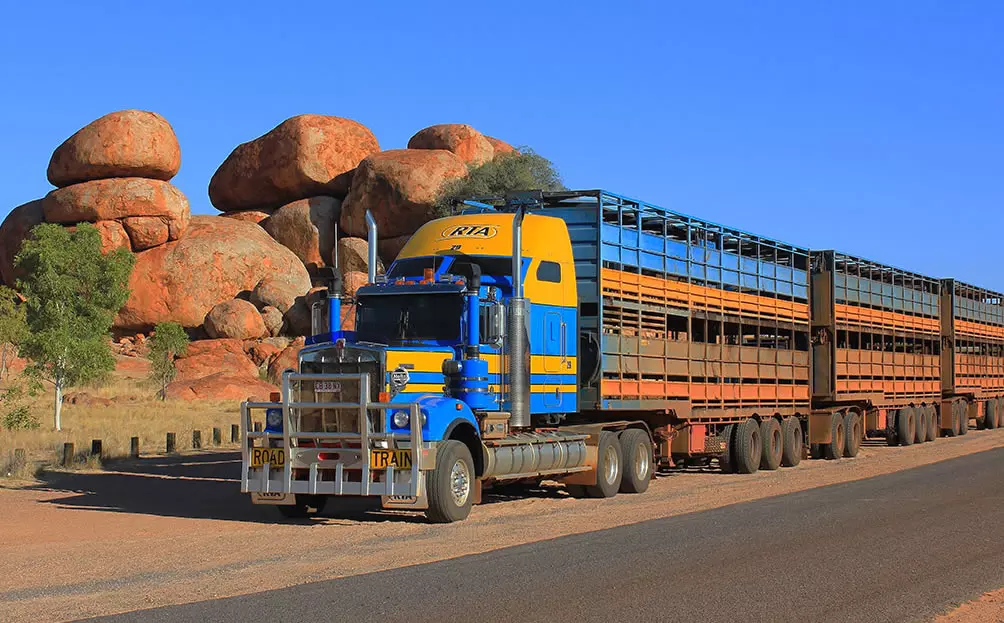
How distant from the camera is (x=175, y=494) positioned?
20.4m

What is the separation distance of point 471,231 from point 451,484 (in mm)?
4552

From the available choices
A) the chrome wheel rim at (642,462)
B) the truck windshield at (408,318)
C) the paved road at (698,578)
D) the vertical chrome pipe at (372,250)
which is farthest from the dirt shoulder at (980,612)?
the chrome wheel rim at (642,462)

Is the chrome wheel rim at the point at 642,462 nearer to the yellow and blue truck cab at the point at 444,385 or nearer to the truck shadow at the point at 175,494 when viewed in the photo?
the yellow and blue truck cab at the point at 444,385

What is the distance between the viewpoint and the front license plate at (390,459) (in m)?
15.0

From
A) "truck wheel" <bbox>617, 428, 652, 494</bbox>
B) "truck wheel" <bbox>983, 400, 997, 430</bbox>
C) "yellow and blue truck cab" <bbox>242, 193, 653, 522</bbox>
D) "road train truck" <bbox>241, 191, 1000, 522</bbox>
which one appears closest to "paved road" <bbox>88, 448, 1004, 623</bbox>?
"yellow and blue truck cab" <bbox>242, 193, 653, 522</bbox>

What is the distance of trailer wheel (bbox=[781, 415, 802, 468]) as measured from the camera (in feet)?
88.9

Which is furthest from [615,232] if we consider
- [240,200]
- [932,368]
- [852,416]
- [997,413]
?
[240,200]

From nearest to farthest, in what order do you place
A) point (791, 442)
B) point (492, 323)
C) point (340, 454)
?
point (340, 454) → point (492, 323) → point (791, 442)

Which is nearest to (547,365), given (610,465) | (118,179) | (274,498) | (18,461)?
(610,465)

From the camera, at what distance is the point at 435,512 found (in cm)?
1546

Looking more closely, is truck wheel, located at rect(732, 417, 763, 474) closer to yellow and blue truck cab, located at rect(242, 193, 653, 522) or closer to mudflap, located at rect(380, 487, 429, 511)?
yellow and blue truck cab, located at rect(242, 193, 653, 522)

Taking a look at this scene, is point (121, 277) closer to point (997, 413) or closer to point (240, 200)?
point (997, 413)

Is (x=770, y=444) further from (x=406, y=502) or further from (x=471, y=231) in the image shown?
(x=406, y=502)

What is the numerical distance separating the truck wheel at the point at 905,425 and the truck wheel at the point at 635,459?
16.3 meters
